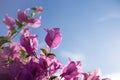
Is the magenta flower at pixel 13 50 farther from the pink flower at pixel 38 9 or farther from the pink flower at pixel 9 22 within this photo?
the pink flower at pixel 38 9

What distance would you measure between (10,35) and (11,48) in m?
0.47

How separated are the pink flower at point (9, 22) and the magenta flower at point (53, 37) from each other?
913 mm

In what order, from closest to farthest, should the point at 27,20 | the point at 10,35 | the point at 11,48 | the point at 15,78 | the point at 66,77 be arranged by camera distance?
the point at 15,78 < the point at 66,77 < the point at 11,48 < the point at 10,35 < the point at 27,20

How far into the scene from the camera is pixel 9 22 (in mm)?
2039

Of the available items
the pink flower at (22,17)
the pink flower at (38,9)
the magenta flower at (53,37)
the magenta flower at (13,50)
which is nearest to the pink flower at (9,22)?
the pink flower at (22,17)

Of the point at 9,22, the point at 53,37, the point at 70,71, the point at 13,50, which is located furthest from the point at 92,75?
the point at 9,22

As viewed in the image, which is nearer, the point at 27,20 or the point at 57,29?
the point at 57,29

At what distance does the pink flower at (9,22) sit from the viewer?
2019mm

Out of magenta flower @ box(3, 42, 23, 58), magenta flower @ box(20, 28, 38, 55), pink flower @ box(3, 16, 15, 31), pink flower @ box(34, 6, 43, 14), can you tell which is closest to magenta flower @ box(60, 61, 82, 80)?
magenta flower @ box(20, 28, 38, 55)

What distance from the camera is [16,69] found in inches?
37.3

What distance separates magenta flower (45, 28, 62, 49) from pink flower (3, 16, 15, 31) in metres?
0.91

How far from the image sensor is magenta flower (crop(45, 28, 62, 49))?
1.11m

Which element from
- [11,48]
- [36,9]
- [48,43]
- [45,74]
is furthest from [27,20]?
[45,74]

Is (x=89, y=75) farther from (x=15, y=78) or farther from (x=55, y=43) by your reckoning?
(x=15, y=78)
